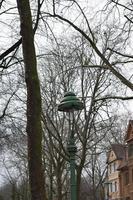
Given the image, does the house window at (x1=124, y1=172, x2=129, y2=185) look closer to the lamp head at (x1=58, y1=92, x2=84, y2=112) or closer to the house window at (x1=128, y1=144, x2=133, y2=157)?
the house window at (x1=128, y1=144, x2=133, y2=157)

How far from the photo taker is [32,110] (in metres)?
9.99

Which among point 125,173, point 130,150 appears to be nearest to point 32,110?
point 130,150

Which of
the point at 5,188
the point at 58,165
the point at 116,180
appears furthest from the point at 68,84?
the point at 5,188

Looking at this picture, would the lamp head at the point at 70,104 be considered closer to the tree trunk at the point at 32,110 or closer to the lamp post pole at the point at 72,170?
the lamp post pole at the point at 72,170

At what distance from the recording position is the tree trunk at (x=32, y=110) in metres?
9.56

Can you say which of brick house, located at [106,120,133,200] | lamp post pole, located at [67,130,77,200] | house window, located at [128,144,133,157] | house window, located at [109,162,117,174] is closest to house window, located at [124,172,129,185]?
brick house, located at [106,120,133,200]

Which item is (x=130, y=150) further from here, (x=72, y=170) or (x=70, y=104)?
(x=72, y=170)

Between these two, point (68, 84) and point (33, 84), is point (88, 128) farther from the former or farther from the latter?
point (33, 84)

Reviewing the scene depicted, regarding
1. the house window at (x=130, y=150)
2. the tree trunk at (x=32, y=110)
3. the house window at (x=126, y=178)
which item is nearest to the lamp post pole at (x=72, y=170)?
the tree trunk at (x=32, y=110)

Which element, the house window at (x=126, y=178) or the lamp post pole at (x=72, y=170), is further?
the house window at (x=126, y=178)

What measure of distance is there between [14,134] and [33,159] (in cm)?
1601

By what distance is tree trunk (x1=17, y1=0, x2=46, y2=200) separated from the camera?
9.56 meters

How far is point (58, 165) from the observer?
110 ft

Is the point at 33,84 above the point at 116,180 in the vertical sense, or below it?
below
